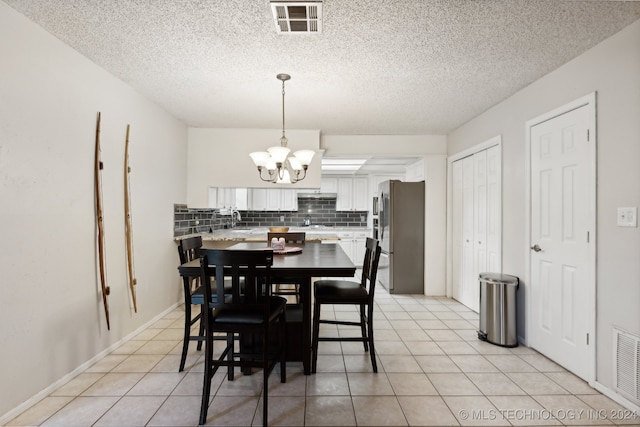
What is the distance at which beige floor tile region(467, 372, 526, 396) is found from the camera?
2.27m

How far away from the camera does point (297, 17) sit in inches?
79.9

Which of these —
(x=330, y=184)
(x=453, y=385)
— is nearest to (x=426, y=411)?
(x=453, y=385)

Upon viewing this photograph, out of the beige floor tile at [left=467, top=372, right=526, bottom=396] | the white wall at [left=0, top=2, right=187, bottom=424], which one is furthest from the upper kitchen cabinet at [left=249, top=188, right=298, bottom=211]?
the beige floor tile at [left=467, top=372, right=526, bottom=396]

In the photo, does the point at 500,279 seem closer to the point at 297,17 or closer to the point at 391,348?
the point at 391,348

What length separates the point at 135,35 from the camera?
7.47 feet

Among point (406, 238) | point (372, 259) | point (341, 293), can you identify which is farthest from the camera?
point (406, 238)

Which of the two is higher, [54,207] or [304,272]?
[54,207]

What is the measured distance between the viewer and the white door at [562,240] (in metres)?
2.45

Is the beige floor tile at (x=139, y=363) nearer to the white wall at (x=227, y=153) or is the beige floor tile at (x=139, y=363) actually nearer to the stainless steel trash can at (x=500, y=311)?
the white wall at (x=227, y=153)

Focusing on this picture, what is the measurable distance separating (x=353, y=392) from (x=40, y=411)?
193 cm

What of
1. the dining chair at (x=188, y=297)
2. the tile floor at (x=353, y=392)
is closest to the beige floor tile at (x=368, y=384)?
the tile floor at (x=353, y=392)

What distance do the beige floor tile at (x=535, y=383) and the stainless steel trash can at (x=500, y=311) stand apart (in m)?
0.53

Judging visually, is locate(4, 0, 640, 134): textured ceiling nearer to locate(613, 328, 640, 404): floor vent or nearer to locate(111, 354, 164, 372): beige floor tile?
locate(613, 328, 640, 404): floor vent

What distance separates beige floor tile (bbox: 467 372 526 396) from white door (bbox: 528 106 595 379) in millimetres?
569
